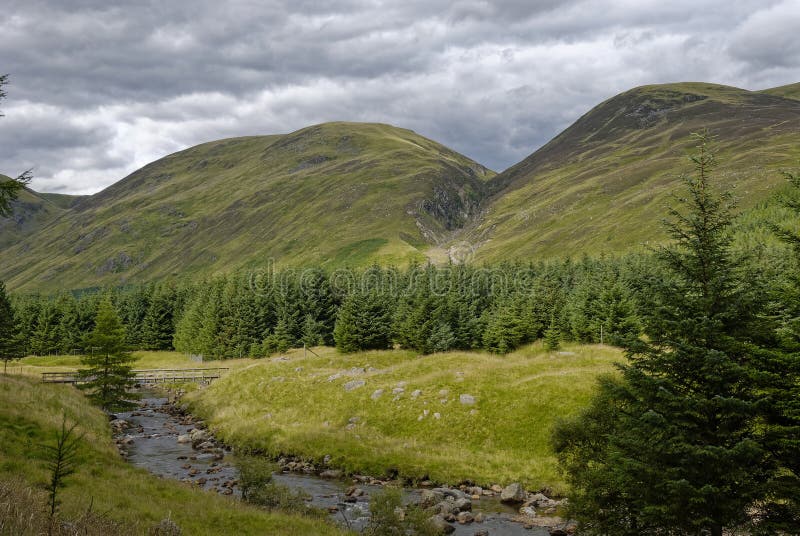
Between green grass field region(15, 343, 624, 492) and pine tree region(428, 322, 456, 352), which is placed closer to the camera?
green grass field region(15, 343, 624, 492)

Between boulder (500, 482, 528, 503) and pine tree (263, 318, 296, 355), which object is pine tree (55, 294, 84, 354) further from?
boulder (500, 482, 528, 503)

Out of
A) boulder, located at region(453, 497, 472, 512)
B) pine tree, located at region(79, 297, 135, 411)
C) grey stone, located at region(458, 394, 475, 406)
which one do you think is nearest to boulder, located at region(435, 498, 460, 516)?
boulder, located at region(453, 497, 472, 512)

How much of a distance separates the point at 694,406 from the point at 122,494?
22.8m

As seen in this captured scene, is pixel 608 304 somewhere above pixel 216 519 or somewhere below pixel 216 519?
above

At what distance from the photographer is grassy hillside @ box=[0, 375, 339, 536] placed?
18.6 m

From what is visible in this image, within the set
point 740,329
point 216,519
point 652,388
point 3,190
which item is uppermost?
point 3,190

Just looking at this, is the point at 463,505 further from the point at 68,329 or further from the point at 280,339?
the point at 68,329

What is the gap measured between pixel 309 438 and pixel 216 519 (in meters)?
24.2

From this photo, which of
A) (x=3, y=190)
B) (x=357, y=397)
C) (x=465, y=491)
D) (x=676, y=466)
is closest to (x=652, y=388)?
(x=676, y=466)

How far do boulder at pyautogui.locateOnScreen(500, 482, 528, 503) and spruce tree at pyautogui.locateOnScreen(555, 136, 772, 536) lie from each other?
43.4ft

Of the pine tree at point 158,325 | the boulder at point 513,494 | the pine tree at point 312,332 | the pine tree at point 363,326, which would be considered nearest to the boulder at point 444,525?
the boulder at point 513,494

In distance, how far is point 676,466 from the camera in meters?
17.0

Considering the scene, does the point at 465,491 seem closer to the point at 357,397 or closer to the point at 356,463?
the point at 356,463

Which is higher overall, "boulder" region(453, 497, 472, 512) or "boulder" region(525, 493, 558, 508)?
"boulder" region(453, 497, 472, 512)
